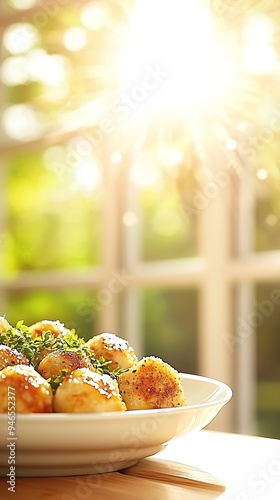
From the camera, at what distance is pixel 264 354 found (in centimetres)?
292

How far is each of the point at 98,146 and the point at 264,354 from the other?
1.08m

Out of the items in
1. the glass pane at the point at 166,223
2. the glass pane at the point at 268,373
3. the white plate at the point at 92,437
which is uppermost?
the glass pane at the point at 166,223

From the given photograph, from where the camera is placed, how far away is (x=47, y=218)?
13.1 feet

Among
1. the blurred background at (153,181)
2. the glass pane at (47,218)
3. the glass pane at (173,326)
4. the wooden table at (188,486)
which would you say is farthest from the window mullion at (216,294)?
the wooden table at (188,486)

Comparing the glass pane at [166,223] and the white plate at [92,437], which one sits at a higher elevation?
the glass pane at [166,223]

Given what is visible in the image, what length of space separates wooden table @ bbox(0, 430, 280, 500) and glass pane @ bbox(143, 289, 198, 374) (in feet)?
7.38

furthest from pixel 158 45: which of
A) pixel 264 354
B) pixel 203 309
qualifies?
pixel 264 354

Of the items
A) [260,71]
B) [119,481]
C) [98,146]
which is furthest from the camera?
[98,146]

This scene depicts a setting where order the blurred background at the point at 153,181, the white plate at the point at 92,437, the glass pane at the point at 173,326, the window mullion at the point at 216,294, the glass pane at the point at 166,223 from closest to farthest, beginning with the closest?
the white plate at the point at 92,437 < the blurred background at the point at 153,181 < the window mullion at the point at 216,294 < the glass pane at the point at 166,223 < the glass pane at the point at 173,326

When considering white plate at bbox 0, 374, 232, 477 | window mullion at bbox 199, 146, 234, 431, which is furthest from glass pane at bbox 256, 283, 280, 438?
white plate at bbox 0, 374, 232, 477

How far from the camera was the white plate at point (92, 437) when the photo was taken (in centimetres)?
71

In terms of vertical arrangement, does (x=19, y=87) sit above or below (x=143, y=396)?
above

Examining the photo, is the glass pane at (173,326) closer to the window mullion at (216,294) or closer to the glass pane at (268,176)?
the window mullion at (216,294)

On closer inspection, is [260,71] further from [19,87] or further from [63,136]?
[19,87]
